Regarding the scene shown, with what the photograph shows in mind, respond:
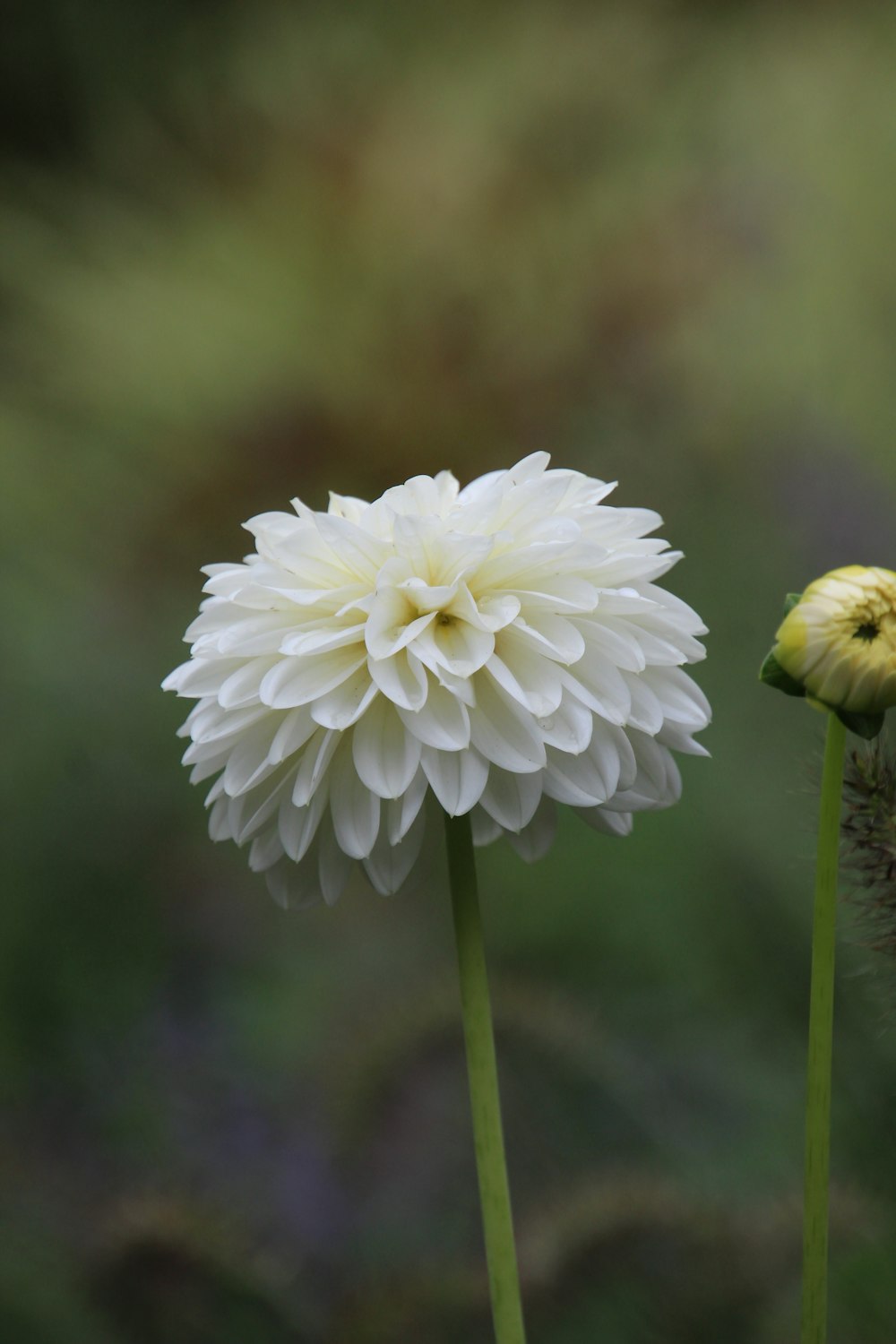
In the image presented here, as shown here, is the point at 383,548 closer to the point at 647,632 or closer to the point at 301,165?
the point at 647,632

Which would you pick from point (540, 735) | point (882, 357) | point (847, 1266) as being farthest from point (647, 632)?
point (882, 357)

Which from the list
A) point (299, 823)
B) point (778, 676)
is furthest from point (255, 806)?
point (778, 676)

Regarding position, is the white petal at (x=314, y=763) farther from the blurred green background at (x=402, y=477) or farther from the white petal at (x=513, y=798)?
the blurred green background at (x=402, y=477)

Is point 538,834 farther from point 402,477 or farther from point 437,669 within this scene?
point 402,477

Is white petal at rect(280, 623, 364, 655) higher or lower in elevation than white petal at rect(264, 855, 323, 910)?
higher

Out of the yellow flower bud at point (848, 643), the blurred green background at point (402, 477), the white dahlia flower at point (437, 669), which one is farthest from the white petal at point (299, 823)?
the blurred green background at point (402, 477)

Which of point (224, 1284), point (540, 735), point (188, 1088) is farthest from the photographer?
point (188, 1088)

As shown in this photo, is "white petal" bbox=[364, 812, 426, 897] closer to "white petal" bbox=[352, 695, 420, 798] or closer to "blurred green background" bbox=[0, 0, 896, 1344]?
"white petal" bbox=[352, 695, 420, 798]

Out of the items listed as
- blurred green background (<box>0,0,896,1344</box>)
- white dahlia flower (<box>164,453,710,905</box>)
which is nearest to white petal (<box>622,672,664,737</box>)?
white dahlia flower (<box>164,453,710,905</box>)
